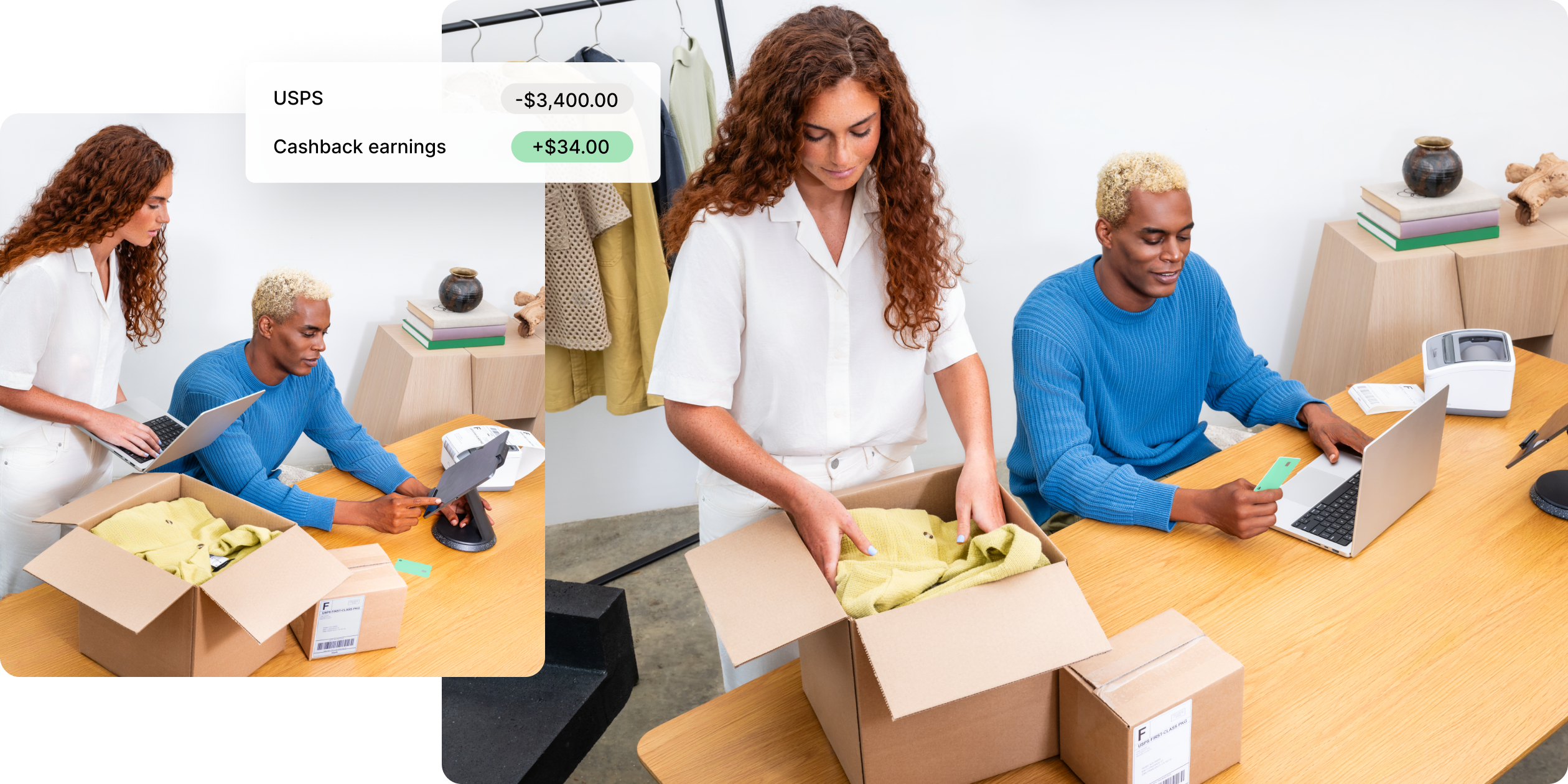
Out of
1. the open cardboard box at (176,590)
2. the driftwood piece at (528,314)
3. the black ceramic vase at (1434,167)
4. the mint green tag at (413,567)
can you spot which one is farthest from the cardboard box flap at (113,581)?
the black ceramic vase at (1434,167)

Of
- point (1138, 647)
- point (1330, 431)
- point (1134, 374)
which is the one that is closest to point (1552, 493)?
point (1330, 431)

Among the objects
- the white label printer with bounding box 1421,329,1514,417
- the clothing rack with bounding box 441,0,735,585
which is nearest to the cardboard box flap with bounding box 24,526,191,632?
the clothing rack with bounding box 441,0,735,585

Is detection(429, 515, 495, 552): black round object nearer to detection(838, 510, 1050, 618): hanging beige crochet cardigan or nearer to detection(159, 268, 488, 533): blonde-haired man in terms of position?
detection(159, 268, 488, 533): blonde-haired man

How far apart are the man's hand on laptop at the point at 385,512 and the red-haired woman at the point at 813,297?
0.38 m

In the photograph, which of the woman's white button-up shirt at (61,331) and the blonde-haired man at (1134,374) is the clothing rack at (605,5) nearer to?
the woman's white button-up shirt at (61,331)

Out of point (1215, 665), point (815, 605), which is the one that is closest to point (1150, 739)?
point (1215, 665)

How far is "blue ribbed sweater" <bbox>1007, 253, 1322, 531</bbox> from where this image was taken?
2094 millimetres

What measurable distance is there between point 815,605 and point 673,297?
578 mm

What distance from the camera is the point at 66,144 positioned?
1.29 metres

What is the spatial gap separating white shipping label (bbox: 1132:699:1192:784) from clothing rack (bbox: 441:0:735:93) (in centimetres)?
116

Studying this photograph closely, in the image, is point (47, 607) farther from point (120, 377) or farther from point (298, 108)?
point (298, 108)

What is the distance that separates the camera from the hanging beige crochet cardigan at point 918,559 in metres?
1.33

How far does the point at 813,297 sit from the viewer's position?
1694 millimetres

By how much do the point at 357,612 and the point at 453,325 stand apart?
391mm
